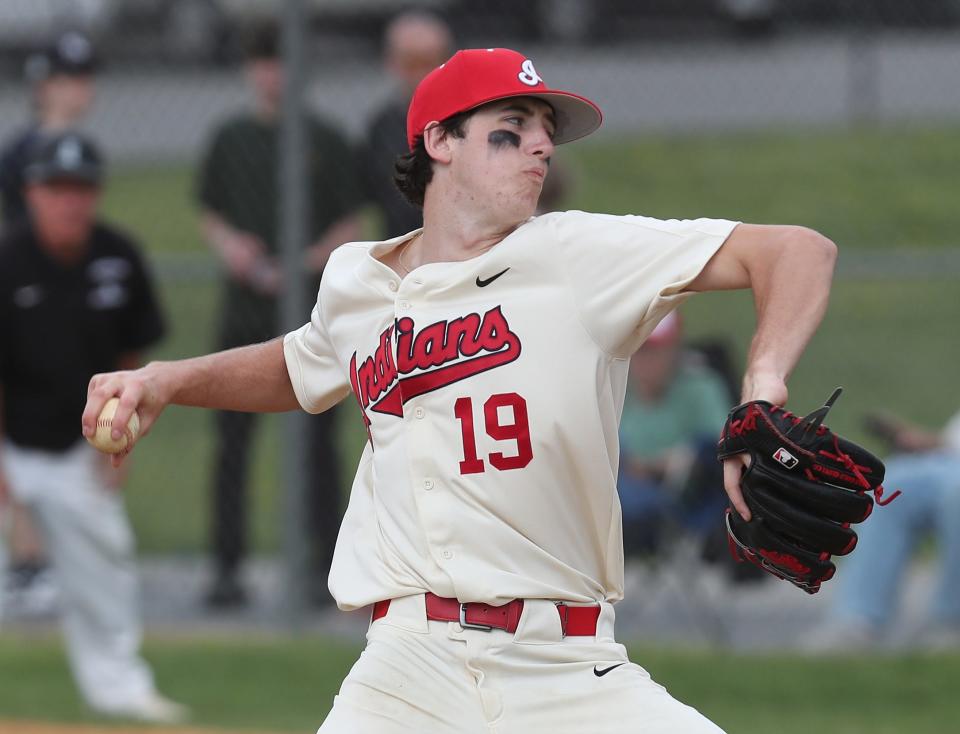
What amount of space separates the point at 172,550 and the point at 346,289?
212 inches

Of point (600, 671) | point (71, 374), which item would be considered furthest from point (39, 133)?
point (600, 671)

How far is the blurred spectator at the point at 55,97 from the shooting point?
25.8ft

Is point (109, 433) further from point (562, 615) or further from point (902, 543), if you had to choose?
point (902, 543)

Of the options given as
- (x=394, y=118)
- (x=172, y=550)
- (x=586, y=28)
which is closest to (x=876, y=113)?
(x=586, y=28)

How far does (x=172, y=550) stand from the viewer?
885 cm

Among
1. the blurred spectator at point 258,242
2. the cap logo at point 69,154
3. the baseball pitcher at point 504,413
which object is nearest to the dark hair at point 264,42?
the blurred spectator at point 258,242

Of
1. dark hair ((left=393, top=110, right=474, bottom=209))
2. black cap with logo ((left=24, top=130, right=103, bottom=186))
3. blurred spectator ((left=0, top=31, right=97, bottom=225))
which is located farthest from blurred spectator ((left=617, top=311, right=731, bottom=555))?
dark hair ((left=393, top=110, right=474, bottom=209))

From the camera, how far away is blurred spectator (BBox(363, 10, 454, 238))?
7.27m

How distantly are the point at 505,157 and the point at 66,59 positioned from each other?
474 cm

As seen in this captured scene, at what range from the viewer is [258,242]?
7656 millimetres

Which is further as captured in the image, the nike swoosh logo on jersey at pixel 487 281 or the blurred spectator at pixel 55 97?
the blurred spectator at pixel 55 97

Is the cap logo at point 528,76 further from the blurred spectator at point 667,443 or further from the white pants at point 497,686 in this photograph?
the blurred spectator at point 667,443

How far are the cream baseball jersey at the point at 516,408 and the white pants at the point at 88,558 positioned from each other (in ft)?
10.4

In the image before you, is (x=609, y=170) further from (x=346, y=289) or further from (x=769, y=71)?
(x=346, y=289)
